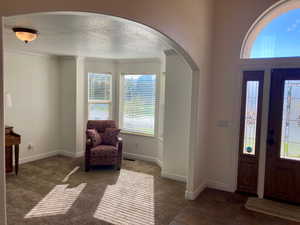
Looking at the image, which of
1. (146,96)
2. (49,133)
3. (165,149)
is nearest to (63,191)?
(165,149)

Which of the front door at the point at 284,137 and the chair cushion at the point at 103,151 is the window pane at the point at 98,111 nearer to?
the chair cushion at the point at 103,151

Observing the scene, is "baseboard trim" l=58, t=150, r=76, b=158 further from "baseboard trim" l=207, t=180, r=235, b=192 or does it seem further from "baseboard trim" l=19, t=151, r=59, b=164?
"baseboard trim" l=207, t=180, r=235, b=192

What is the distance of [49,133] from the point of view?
5926mm

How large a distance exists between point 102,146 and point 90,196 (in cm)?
151

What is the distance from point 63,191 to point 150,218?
5.30 feet

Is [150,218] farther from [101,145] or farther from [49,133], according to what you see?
[49,133]

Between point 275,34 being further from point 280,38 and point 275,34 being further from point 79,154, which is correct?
point 79,154

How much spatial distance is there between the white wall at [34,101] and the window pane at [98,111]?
2.64ft

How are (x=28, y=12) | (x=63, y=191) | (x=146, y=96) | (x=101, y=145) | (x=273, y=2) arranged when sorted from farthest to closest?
(x=146, y=96) < (x=101, y=145) < (x=63, y=191) < (x=273, y=2) < (x=28, y=12)

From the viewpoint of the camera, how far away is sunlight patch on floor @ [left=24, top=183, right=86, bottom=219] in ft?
10.6

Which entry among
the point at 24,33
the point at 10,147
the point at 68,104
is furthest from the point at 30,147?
the point at 24,33

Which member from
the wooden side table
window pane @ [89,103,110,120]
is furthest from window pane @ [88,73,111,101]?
the wooden side table

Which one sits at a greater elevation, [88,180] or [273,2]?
[273,2]

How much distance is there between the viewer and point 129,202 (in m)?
3.59
